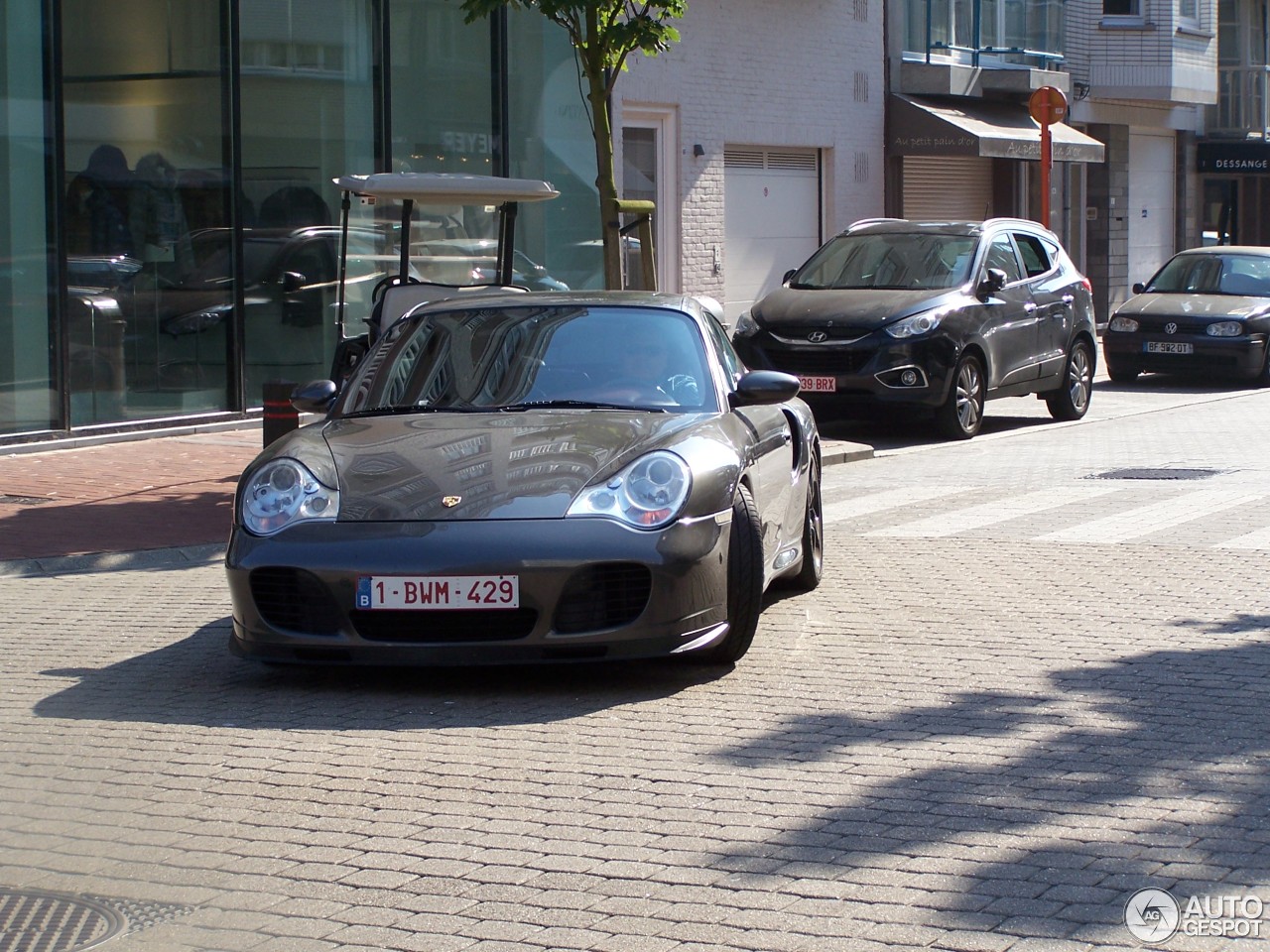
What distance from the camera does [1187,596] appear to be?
26.7ft

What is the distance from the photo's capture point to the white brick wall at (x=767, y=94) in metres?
21.9

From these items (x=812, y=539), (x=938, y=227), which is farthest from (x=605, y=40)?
(x=812, y=539)

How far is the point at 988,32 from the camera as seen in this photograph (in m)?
29.2

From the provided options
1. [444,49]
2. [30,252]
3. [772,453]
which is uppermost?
[444,49]

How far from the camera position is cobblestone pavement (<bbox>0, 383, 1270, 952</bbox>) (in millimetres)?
4203

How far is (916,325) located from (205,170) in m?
6.21

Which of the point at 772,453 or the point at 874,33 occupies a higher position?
the point at 874,33

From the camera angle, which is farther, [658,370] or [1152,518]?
[1152,518]

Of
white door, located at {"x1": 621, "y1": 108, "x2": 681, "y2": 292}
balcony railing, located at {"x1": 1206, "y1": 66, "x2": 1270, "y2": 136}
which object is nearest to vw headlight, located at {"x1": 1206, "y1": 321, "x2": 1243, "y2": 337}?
white door, located at {"x1": 621, "y1": 108, "x2": 681, "y2": 292}

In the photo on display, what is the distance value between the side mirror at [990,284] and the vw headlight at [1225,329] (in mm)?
6172

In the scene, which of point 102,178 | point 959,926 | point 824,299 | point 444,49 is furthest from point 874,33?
point 959,926

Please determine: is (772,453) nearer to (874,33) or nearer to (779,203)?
(779,203)

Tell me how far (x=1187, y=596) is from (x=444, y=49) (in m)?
12.2

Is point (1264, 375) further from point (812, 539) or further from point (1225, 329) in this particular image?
point (812, 539)
